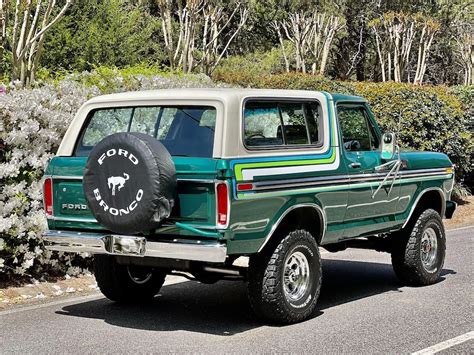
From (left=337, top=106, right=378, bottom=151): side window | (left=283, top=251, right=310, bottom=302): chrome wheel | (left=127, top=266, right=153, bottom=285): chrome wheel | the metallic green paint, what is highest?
(left=337, top=106, right=378, bottom=151): side window

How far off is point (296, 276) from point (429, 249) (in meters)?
2.61

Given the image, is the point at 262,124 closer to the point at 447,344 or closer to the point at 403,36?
the point at 447,344

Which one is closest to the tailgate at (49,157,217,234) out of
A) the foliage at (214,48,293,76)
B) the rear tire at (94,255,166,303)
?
the rear tire at (94,255,166,303)

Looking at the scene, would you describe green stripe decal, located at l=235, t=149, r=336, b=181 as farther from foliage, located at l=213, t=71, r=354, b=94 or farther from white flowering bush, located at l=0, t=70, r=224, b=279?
foliage, located at l=213, t=71, r=354, b=94

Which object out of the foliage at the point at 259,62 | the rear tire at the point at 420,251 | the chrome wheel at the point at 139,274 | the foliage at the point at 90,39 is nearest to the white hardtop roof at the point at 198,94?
the chrome wheel at the point at 139,274

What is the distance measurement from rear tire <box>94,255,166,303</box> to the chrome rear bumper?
2.73 feet

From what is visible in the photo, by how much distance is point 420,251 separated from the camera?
371 inches

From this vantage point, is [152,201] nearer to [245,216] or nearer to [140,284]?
[245,216]

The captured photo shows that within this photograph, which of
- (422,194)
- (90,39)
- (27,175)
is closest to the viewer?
(27,175)

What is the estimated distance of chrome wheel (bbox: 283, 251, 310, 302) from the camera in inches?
298

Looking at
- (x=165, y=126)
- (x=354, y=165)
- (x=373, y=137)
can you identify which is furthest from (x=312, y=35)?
(x=165, y=126)

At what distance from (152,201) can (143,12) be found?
99.3 feet

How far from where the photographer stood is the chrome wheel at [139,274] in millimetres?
8422

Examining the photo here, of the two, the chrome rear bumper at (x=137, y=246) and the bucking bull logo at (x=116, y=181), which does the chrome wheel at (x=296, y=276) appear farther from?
the bucking bull logo at (x=116, y=181)
